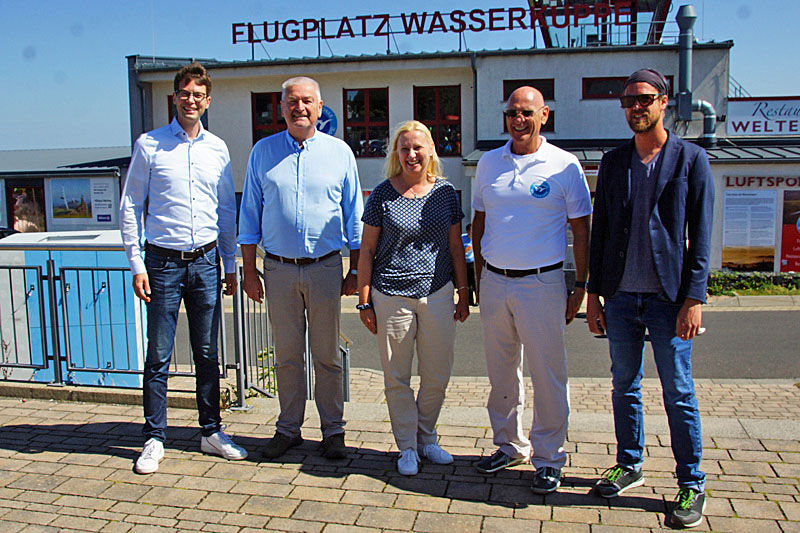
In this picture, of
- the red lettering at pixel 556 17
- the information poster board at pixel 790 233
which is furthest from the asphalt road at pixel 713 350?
the red lettering at pixel 556 17

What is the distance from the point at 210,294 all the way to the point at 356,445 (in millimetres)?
1340

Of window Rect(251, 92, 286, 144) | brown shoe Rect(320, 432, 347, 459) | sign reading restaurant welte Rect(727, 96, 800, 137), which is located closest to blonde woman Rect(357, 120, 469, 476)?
brown shoe Rect(320, 432, 347, 459)

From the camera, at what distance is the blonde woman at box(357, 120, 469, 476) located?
154 inches

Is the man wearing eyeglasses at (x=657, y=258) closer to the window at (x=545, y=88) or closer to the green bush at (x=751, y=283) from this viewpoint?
the green bush at (x=751, y=283)

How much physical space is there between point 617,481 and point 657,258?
1.20 meters

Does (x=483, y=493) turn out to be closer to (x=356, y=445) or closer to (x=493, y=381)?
(x=493, y=381)

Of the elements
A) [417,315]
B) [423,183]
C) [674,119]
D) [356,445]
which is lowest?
[356,445]

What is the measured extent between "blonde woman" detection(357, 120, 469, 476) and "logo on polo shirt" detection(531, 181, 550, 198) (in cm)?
52

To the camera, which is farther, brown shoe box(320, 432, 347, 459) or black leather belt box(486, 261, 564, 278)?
brown shoe box(320, 432, 347, 459)

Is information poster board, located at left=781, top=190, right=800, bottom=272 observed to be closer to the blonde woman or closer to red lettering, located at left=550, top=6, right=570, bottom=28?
red lettering, located at left=550, top=6, right=570, bottom=28

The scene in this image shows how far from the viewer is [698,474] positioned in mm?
3377

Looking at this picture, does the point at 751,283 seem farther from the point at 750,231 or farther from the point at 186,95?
the point at 186,95

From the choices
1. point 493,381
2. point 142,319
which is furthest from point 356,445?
point 142,319

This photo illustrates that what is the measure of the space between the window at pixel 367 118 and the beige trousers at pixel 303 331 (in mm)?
19381
